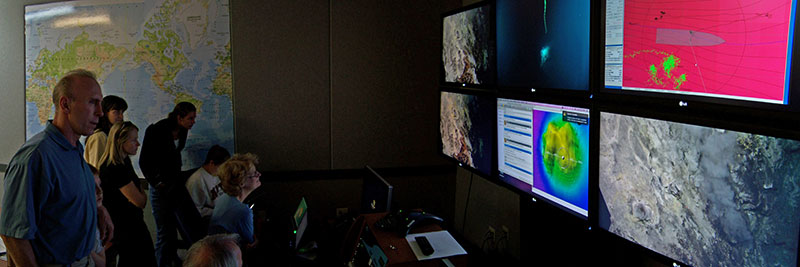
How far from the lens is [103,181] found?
3.08 meters

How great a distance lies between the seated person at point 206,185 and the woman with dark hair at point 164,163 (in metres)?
0.13

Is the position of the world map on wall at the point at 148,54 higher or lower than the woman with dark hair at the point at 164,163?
higher

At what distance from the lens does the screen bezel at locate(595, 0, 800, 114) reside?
102cm

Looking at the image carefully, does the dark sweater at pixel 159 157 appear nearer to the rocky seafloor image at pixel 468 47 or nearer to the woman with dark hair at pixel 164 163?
the woman with dark hair at pixel 164 163

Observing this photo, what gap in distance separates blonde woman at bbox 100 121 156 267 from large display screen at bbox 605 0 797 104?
2747mm

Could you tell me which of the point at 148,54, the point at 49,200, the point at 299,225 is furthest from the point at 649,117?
the point at 148,54

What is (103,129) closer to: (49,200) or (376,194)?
(49,200)

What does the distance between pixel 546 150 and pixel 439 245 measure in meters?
0.66

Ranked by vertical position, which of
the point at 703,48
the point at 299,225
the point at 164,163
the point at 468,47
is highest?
the point at 468,47

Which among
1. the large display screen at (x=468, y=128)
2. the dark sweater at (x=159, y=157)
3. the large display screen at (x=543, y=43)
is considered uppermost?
the large display screen at (x=543, y=43)

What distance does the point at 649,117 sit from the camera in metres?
1.36

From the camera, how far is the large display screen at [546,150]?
66.5 inches

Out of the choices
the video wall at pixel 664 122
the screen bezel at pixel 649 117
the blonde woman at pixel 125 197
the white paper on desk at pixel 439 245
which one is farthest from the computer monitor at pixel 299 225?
the screen bezel at pixel 649 117

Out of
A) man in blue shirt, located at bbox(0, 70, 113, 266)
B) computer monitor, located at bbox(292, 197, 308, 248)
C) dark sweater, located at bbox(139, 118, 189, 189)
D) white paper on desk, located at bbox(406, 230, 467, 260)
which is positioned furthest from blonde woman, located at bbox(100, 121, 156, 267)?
white paper on desk, located at bbox(406, 230, 467, 260)
